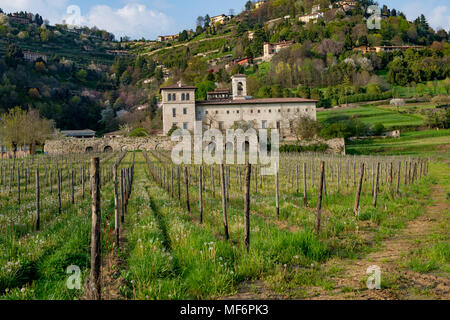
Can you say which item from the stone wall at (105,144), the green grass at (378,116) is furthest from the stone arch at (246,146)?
the green grass at (378,116)

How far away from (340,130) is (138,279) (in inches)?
1928

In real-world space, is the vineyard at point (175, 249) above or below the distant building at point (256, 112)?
below

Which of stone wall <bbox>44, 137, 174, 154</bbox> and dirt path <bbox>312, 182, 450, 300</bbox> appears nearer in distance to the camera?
dirt path <bbox>312, 182, 450, 300</bbox>

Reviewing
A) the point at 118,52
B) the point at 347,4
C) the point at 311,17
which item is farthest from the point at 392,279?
the point at 118,52

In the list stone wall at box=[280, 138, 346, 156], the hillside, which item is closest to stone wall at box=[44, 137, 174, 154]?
stone wall at box=[280, 138, 346, 156]

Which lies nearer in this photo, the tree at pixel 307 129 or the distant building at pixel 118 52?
the tree at pixel 307 129

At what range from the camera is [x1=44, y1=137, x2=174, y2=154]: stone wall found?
53094 millimetres

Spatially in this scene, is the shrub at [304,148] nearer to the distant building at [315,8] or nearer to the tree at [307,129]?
the tree at [307,129]

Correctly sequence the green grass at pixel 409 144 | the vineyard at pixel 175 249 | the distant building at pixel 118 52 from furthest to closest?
the distant building at pixel 118 52
the green grass at pixel 409 144
the vineyard at pixel 175 249

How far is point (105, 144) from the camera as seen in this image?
54.8m

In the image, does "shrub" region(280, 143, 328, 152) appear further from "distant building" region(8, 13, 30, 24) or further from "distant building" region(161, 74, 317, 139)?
"distant building" region(8, 13, 30, 24)

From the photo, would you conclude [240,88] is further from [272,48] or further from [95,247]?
[95,247]

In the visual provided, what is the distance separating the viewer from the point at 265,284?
15.9 feet

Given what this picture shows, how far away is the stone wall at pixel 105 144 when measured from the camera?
53094 mm
